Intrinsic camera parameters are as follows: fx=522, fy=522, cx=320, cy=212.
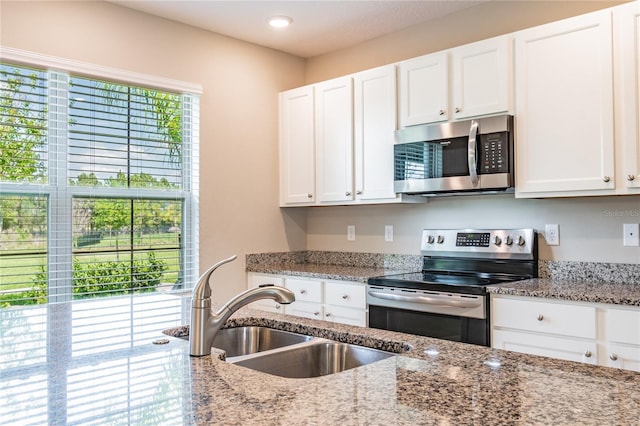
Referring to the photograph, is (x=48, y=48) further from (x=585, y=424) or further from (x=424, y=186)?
(x=585, y=424)

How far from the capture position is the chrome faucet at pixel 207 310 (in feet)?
4.30

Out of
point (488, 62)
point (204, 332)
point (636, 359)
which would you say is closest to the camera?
point (204, 332)

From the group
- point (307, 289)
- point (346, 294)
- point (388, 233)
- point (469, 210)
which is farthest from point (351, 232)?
point (469, 210)

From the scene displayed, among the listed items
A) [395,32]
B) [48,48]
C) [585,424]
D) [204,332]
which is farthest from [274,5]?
[585,424]

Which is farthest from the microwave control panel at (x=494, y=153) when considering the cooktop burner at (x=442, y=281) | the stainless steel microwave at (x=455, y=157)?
the cooktop burner at (x=442, y=281)

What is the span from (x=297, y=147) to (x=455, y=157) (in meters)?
1.41

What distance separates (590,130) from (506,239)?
829 mm

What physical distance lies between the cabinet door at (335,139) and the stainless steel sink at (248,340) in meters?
1.96

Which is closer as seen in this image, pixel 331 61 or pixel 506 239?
pixel 506 239

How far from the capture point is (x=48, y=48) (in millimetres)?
2990

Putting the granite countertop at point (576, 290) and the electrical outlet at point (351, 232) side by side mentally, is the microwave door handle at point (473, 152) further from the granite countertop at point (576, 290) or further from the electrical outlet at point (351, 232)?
the electrical outlet at point (351, 232)

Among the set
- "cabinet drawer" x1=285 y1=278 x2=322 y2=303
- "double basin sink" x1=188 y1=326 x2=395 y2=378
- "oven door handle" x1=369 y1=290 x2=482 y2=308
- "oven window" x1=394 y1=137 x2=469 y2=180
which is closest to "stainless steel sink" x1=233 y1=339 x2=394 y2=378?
"double basin sink" x1=188 y1=326 x2=395 y2=378

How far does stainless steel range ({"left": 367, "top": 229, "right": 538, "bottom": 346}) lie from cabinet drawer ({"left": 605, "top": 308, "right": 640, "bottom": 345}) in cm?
55

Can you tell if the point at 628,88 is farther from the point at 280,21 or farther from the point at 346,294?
the point at 280,21
